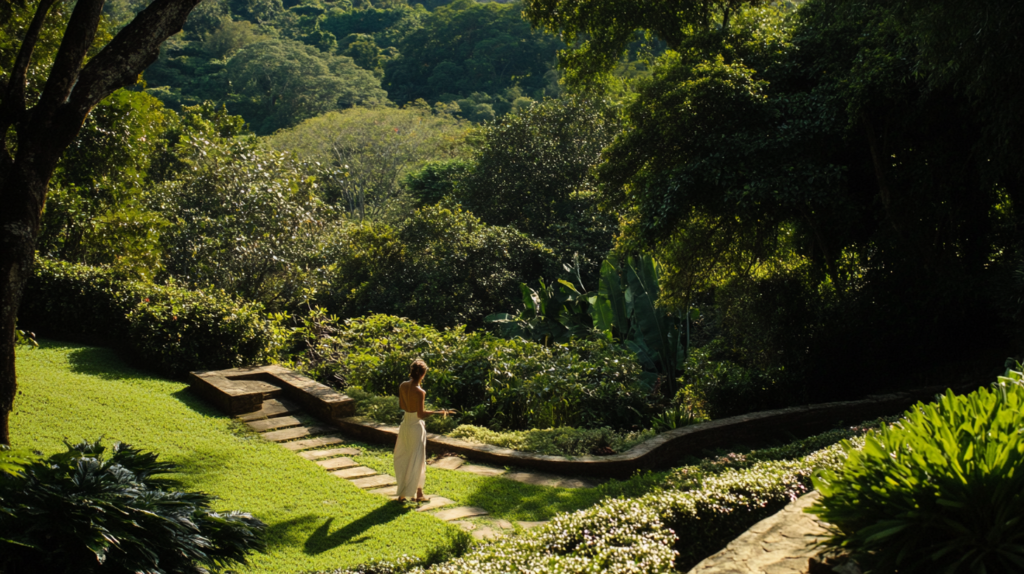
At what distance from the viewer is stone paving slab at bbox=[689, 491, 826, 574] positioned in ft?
11.0

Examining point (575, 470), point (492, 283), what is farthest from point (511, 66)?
point (575, 470)

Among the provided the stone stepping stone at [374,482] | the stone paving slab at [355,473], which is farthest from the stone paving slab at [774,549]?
the stone paving slab at [355,473]

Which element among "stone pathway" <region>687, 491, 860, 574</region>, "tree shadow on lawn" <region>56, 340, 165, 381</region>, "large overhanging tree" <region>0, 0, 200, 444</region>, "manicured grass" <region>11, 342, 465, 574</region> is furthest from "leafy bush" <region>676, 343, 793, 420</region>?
"large overhanging tree" <region>0, 0, 200, 444</region>

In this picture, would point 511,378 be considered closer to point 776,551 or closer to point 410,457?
point 410,457

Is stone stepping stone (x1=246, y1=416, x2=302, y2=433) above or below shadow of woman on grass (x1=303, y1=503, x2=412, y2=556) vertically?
above

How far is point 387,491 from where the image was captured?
19.8 ft

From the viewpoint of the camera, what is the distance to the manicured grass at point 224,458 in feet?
15.5

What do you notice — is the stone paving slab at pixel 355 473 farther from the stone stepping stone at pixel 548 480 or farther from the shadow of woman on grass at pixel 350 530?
the stone stepping stone at pixel 548 480

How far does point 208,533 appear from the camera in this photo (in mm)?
3545

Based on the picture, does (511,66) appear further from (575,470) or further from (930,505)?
(930,505)

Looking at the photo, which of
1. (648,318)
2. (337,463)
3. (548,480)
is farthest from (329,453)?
(648,318)

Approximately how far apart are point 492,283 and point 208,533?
530 inches

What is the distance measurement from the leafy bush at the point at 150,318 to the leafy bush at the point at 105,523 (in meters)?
6.32

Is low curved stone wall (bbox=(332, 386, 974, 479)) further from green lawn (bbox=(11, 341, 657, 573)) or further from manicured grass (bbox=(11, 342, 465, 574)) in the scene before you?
manicured grass (bbox=(11, 342, 465, 574))
